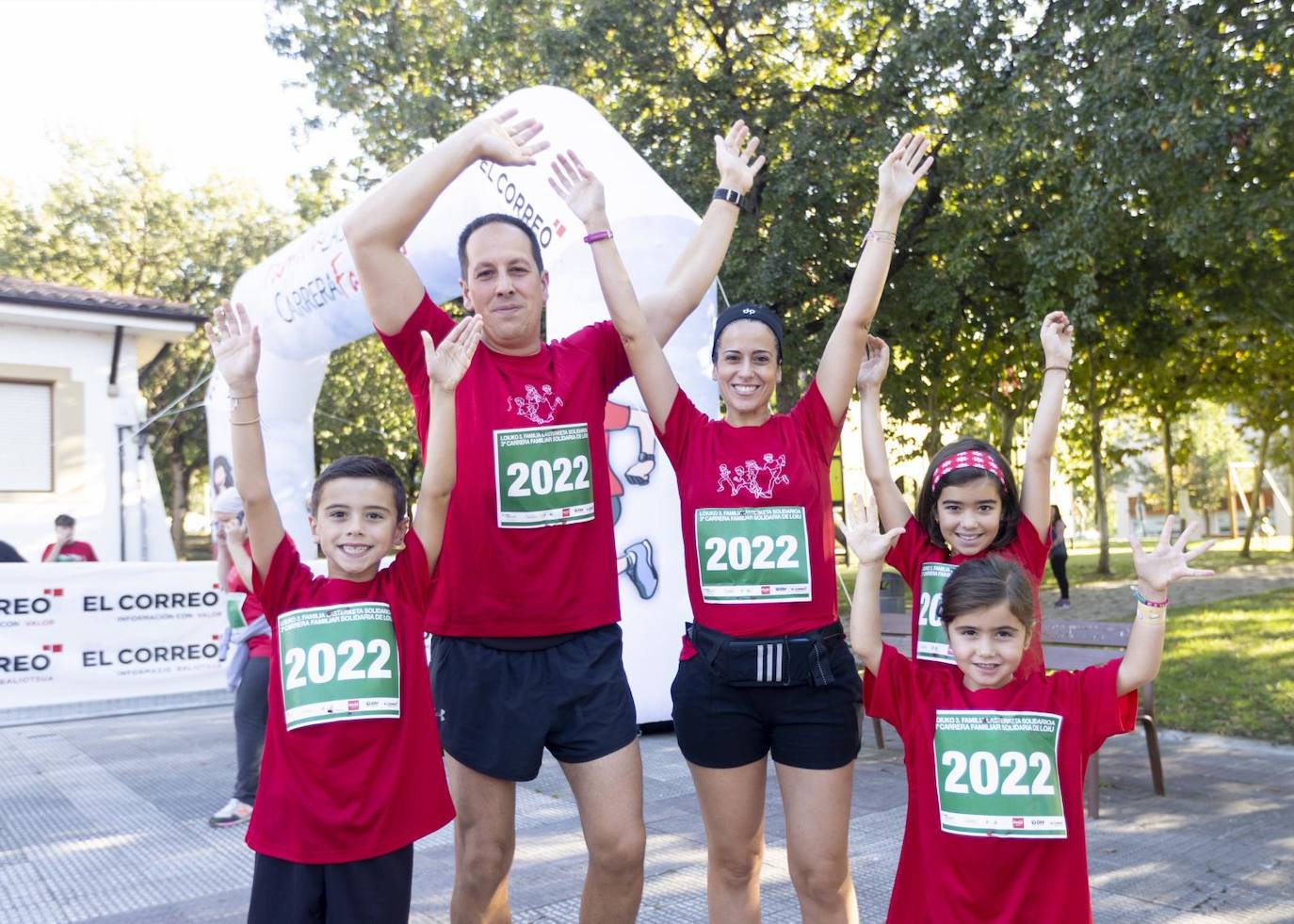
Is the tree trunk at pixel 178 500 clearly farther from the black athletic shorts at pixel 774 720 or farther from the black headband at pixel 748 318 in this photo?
the black athletic shorts at pixel 774 720

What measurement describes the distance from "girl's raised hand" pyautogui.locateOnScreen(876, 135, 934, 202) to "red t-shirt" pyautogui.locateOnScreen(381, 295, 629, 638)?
3.41 ft

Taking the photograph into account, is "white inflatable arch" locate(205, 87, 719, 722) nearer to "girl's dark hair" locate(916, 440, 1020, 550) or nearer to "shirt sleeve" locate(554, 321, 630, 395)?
"girl's dark hair" locate(916, 440, 1020, 550)

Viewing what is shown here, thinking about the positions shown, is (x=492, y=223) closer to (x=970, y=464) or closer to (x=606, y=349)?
(x=606, y=349)

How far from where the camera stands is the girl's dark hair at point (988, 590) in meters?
2.66

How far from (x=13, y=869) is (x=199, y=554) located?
109 ft

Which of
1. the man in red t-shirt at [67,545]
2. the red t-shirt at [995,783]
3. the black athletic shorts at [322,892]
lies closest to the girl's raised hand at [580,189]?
the red t-shirt at [995,783]

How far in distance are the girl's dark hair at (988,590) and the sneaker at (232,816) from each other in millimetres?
4158

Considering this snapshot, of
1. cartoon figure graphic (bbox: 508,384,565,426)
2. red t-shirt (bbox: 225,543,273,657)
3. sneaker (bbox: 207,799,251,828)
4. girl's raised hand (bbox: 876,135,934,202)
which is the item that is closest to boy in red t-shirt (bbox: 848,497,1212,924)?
cartoon figure graphic (bbox: 508,384,565,426)

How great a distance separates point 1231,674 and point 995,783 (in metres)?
7.52

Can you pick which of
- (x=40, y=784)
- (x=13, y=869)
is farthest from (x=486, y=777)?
(x=40, y=784)

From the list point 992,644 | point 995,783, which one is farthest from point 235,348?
point 995,783

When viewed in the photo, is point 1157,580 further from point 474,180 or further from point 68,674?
point 68,674

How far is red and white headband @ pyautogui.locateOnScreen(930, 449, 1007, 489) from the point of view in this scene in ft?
10.3

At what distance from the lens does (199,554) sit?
35.8m
